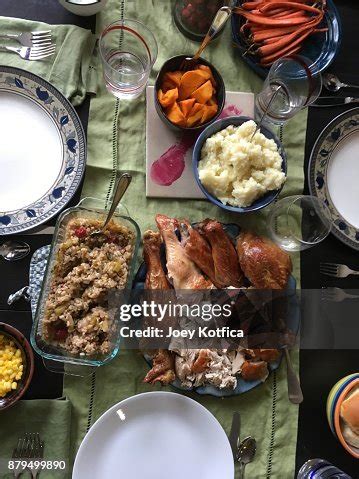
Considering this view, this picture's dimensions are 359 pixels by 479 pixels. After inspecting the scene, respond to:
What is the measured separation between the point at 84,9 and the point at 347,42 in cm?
80

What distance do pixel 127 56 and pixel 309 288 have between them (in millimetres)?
857

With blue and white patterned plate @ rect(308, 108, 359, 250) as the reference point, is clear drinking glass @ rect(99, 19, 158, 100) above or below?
above

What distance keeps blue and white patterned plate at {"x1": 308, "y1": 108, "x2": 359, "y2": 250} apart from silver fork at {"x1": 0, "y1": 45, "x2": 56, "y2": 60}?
81 cm

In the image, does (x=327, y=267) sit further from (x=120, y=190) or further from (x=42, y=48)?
(x=42, y=48)

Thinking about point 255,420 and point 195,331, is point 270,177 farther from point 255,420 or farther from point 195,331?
point 255,420

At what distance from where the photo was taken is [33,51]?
151 centimetres

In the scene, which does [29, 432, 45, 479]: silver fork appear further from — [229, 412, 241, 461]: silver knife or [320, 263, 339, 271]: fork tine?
[320, 263, 339, 271]: fork tine

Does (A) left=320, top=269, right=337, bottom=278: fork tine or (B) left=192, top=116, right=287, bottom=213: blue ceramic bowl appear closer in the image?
(B) left=192, top=116, right=287, bottom=213: blue ceramic bowl

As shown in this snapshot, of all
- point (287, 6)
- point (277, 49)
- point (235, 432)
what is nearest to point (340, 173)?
point (277, 49)

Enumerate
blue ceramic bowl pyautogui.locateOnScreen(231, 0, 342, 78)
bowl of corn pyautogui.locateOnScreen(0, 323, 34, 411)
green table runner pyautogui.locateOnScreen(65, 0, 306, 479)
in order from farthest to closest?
1. blue ceramic bowl pyautogui.locateOnScreen(231, 0, 342, 78)
2. green table runner pyautogui.locateOnScreen(65, 0, 306, 479)
3. bowl of corn pyautogui.locateOnScreen(0, 323, 34, 411)

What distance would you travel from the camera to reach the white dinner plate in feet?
4.57

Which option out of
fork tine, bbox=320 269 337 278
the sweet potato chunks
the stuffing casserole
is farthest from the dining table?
the sweet potato chunks

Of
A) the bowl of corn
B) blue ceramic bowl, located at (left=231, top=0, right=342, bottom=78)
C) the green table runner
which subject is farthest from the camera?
blue ceramic bowl, located at (left=231, top=0, right=342, bottom=78)

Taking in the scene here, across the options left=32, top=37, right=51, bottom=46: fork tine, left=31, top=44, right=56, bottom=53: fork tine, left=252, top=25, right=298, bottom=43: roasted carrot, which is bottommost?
left=31, top=44, right=56, bottom=53: fork tine
